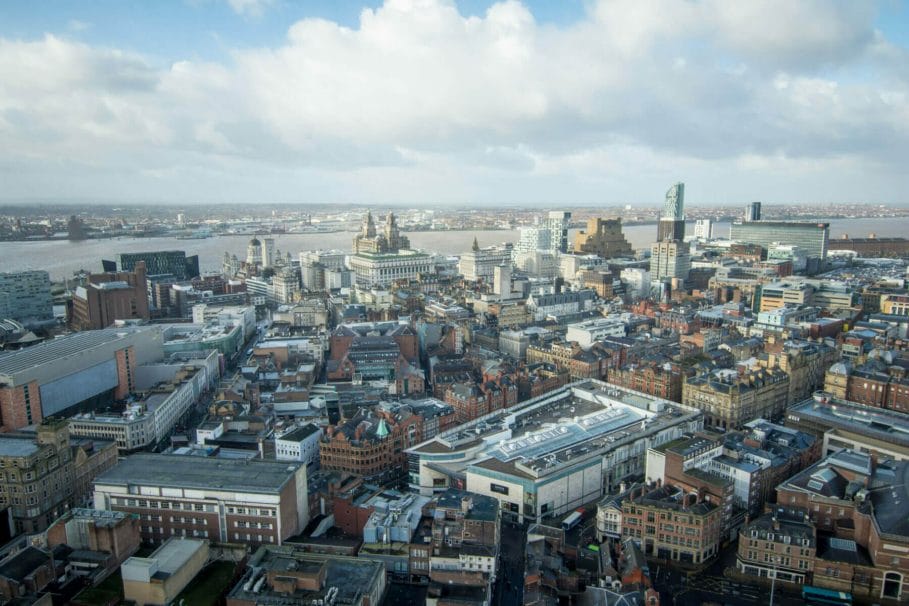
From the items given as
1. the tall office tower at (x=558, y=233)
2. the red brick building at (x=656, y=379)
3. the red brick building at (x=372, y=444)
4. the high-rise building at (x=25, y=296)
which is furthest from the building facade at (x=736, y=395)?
the tall office tower at (x=558, y=233)

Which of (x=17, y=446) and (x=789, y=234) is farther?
(x=789, y=234)

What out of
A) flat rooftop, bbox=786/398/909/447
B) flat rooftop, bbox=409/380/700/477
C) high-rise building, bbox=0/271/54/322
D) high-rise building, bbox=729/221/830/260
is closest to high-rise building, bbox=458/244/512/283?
high-rise building, bbox=729/221/830/260

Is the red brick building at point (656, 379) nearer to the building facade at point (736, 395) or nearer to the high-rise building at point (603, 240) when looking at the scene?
the building facade at point (736, 395)

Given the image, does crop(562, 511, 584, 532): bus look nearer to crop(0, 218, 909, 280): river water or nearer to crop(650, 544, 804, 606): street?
crop(650, 544, 804, 606): street

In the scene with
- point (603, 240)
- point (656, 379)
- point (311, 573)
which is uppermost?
point (603, 240)

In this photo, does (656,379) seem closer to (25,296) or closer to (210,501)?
(210,501)

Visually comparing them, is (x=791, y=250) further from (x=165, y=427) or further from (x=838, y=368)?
(x=165, y=427)

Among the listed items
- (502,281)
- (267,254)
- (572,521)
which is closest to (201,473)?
(572,521)
